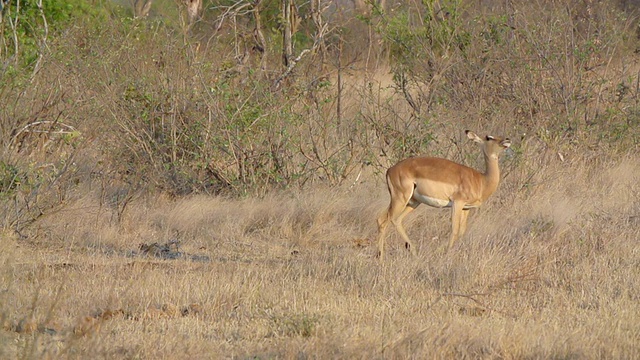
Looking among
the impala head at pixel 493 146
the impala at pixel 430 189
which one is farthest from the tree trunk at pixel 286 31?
the impala at pixel 430 189

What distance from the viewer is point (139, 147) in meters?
11.8

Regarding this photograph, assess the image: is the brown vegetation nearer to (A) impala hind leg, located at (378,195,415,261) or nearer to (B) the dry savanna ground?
(B) the dry savanna ground

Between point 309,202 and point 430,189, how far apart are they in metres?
1.91

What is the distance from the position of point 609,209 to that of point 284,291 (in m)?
4.58

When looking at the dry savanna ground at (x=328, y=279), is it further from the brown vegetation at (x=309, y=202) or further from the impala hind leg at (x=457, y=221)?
the impala hind leg at (x=457, y=221)

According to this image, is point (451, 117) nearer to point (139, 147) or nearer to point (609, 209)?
A: point (609, 209)

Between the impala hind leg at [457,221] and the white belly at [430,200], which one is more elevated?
the white belly at [430,200]

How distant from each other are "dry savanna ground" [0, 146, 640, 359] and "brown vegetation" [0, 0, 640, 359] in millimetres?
25

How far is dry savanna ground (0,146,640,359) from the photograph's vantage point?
550 centimetres

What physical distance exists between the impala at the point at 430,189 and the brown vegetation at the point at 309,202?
272 mm

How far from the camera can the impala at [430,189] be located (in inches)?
357

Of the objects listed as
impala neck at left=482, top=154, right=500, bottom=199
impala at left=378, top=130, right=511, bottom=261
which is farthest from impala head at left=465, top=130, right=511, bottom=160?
impala at left=378, top=130, right=511, bottom=261

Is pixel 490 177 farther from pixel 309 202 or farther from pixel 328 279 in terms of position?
pixel 328 279

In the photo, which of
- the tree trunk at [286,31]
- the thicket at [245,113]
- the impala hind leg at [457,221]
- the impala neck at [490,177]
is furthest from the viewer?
the tree trunk at [286,31]
